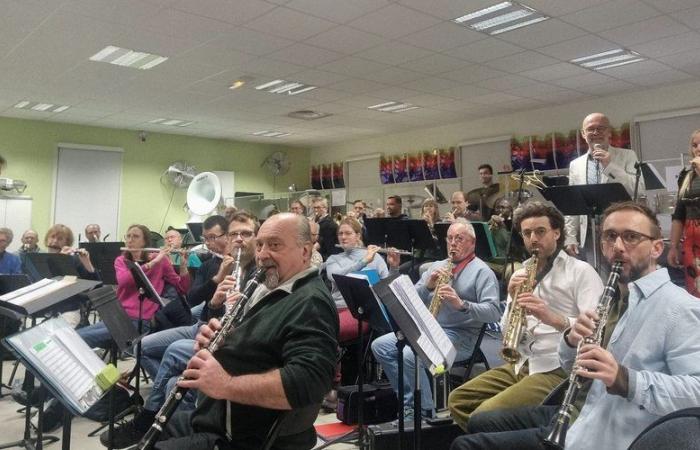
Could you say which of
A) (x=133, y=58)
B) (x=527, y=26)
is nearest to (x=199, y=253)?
(x=133, y=58)

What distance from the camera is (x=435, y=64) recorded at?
623cm

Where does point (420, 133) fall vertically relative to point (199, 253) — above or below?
above

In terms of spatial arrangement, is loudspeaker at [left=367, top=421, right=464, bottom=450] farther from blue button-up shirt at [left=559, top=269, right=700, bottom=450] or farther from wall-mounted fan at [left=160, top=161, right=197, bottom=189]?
wall-mounted fan at [left=160, top=161, right=197, bottom=189]

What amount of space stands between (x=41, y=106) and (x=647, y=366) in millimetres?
9067

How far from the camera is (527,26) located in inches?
200

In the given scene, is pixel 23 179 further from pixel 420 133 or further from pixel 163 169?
pixel 420 133

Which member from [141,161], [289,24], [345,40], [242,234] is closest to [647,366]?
[242,234]

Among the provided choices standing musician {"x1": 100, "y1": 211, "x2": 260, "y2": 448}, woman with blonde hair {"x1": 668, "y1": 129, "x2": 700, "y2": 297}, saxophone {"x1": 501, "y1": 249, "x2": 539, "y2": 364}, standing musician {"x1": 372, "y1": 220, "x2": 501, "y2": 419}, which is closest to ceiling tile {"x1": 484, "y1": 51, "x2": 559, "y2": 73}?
woman with blonde hair {"x1": 668, "y1": 129, "x2": 700, "y2": 297}

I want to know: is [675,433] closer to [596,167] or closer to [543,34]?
[596,167]

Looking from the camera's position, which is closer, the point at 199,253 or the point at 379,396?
the point at 379,396

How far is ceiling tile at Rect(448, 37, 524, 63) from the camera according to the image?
5.54 m

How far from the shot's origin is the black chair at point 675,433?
0.99 m

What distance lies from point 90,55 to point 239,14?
7.15 feet

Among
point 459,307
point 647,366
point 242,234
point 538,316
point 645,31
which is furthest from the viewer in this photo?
point 645,31
